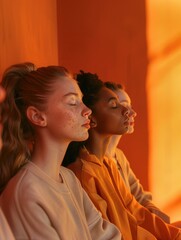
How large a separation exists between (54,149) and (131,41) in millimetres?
1521

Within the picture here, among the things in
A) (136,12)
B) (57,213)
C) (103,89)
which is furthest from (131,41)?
(57,213)

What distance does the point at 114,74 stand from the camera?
109 inches

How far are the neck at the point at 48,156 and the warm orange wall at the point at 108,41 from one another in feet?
4.53

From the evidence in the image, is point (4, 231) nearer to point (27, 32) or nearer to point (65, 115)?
point (65, 115)

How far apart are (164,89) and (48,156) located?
1549mm

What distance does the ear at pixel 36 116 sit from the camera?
139cm

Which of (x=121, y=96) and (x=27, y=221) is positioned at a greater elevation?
(x=121, y=96)

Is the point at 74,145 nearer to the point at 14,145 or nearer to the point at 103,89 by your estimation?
the point at 103,89

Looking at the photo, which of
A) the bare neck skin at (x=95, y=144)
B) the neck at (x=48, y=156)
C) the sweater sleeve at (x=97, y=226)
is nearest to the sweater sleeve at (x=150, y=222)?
the bare neck skin at (x=95, y=144)

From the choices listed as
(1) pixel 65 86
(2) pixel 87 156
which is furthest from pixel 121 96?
(1) pixel 65 86

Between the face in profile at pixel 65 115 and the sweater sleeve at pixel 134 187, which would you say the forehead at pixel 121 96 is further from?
the face in profile at pixel 65 115

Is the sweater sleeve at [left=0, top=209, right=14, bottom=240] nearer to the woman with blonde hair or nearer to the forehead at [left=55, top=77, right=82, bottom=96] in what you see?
the woman with blonde hair

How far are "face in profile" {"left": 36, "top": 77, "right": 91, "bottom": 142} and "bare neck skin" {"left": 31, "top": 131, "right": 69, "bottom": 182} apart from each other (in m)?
0.02

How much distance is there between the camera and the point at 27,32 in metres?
1.86
